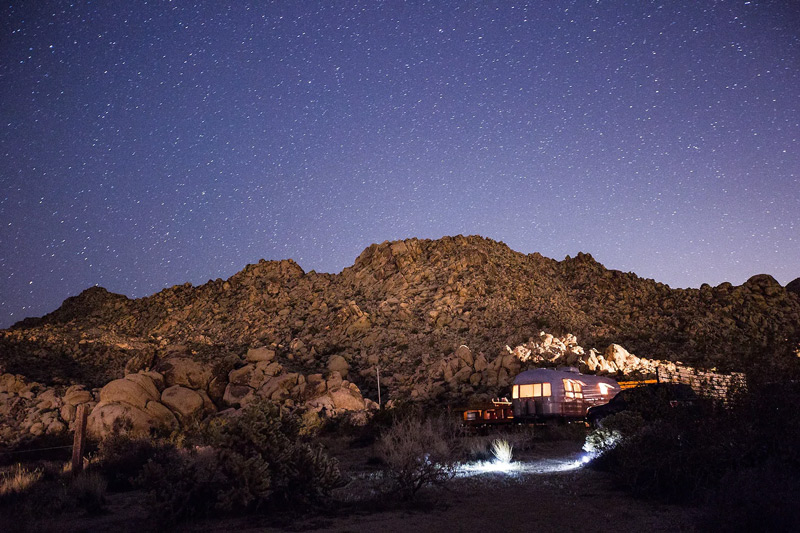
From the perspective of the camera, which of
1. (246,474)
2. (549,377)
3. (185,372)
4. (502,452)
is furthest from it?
(185,372)

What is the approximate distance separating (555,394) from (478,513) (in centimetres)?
1707

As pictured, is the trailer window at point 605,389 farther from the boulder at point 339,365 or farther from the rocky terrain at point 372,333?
the boulder at point 339,365

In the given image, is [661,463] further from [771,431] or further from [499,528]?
[499,528]

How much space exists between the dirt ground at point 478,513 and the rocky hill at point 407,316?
29.0m

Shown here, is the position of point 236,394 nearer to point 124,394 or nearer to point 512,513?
point 124,394

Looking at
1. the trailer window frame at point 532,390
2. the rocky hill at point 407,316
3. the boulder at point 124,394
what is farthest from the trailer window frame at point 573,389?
the boulder at point 124,394

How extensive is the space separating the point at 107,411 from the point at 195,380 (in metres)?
8.14

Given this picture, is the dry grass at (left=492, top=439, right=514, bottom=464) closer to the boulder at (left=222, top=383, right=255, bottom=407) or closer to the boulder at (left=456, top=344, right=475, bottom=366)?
the boulder at (left=222, top=383, right=255, bottom=407)

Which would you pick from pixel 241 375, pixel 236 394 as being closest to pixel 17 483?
pixel 236 394

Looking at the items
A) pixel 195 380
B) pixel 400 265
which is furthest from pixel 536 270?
pixel 195 380

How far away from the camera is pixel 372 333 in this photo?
52.3m

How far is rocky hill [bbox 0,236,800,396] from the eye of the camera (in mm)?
46219

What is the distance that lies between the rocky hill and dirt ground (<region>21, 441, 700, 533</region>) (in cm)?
2896

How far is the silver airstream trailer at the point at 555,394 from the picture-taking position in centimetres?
2600
